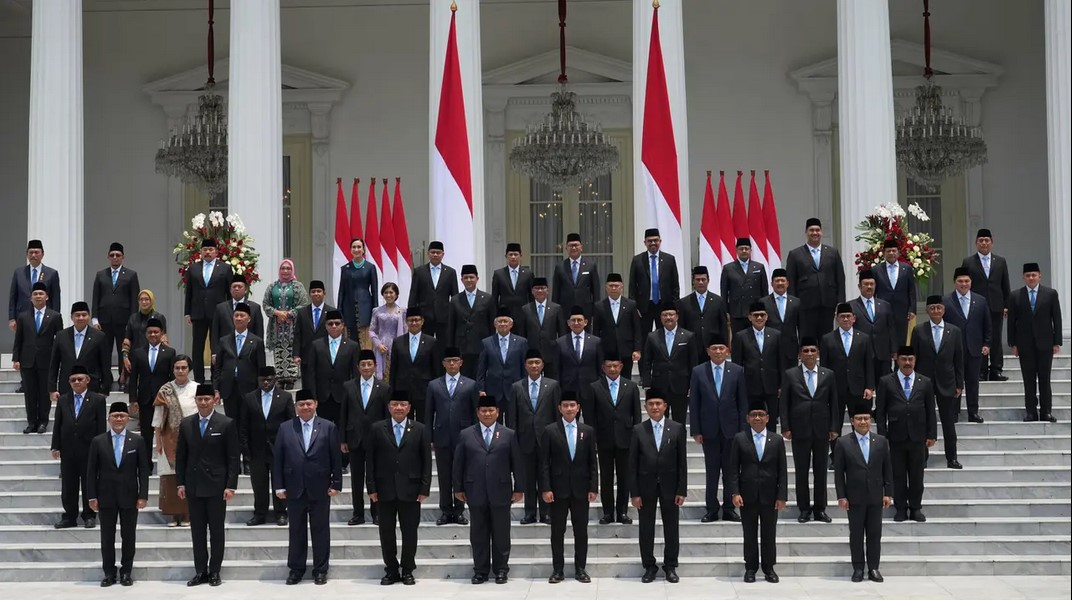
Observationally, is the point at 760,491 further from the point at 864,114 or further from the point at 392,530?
the point at 864,114

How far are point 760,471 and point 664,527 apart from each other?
3.33 ft

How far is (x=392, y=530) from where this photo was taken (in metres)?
13.3

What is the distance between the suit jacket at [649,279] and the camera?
54.9 ft

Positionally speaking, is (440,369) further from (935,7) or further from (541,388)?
(935,7)

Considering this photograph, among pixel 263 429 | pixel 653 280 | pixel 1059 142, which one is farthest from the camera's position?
pixel 1059 142

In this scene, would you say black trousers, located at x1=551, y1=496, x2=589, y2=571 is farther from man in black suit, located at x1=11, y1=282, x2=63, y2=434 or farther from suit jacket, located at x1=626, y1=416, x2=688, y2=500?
man in black suit, located at x1=11, y1=282, x2=63, y2=434

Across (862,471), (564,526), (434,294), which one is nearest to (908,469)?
(862,471)

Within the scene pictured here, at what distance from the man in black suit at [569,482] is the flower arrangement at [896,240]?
5.77m

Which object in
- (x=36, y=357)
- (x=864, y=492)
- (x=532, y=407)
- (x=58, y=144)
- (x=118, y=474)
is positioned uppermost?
(x=58, y=144)

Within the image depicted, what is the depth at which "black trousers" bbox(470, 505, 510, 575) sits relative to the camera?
1330cm

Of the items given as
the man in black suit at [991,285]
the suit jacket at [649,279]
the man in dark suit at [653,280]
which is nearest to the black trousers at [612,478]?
the man in dark suit at [653,280]

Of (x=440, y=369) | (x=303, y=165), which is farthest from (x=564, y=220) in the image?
(x=440, y=369)

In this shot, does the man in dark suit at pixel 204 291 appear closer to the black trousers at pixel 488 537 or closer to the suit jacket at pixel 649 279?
the suit jacket at pixel 649 279

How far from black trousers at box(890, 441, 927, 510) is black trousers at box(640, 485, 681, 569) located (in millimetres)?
2413
